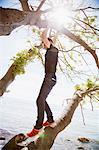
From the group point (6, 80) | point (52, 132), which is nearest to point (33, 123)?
point (6, 80)

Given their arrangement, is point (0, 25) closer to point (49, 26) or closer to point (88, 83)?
point (49, 26)

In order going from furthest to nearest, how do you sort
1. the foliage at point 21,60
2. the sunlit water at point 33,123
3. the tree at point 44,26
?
the sunlit water at point 33,123, the foliage at point 21,60, the tree at point 44,26

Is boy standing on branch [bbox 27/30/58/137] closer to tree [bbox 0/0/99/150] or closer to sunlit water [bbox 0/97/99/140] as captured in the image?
tree [bbox 0/0/99/150]

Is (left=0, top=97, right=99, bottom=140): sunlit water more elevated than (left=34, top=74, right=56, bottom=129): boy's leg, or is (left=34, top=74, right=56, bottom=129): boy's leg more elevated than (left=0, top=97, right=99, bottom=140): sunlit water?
(left=34, top=74, right=56, bottom=129): boy's leg

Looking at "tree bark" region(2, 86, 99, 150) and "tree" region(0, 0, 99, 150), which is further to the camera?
"tree bark" region(2, 86, 99, 150)

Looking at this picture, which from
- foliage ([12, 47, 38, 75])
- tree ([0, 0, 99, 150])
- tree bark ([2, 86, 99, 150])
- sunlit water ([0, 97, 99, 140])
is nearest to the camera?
tree ([0, 0, 99, 150])

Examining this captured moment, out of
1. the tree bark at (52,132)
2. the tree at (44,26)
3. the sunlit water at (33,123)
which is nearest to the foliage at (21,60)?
the tree at (44,26)

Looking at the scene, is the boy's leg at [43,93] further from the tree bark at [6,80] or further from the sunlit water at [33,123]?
the tree bark at [6,80]

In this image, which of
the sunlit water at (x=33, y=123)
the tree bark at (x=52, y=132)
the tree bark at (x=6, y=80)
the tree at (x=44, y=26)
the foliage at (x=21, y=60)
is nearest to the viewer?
the tree at (x=44, y=26)

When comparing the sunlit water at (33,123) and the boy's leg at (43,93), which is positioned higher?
the boy's leg at (43,93)

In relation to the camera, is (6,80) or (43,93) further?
(6,80)

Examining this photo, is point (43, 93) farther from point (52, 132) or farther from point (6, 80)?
point (6, 80)

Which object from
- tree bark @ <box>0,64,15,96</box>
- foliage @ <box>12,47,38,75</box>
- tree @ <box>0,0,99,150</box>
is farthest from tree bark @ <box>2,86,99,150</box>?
tree bark @ <box>0,64,15,96</box>

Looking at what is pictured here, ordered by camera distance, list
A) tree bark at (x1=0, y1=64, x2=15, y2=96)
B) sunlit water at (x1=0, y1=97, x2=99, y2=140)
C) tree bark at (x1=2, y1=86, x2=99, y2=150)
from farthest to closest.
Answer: sunlit water at (x1=0, y1=97, x2=99, y2=140) < tree bark at (x1=0, y1=64, x2=15, y2=96) < tree bark at (x1=2, y1=86, x2=99, y2=150)
